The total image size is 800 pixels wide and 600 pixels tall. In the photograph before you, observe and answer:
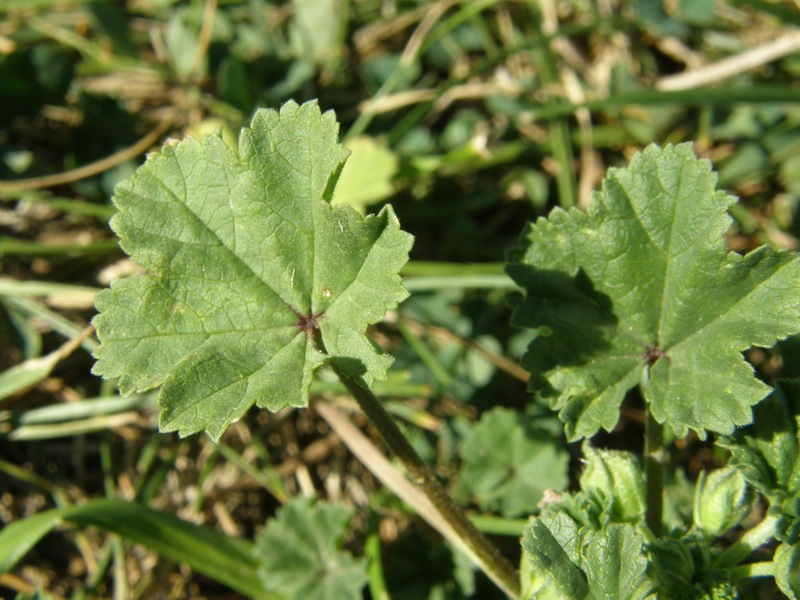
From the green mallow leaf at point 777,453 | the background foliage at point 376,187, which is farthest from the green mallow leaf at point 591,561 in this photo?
the background foliage at point 376,187

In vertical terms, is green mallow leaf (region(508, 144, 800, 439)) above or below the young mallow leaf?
below

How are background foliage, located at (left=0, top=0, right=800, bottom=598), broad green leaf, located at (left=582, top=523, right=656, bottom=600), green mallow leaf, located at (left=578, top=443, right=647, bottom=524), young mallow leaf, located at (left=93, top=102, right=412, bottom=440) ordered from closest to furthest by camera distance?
broad green leaf, located at (left=582, top=523, right=656, bottom=600), young mallow leaf, located at (left=93, top=102, right=412, bottom=440), green mallow leaf, located at (left=578, top=443, right=647, bottom=524), background foliage, located at (left=0, top=0, right=800, bottom=598)

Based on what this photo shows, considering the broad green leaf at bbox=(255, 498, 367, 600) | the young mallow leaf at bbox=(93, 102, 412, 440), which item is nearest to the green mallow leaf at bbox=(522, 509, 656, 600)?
the young mallow leaf at bbox=(93, 102, 412, 440)

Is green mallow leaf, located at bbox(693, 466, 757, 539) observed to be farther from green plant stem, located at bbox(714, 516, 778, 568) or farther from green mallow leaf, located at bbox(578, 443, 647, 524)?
green mallow leaf, located at bbox(578, 443, 647, 524)

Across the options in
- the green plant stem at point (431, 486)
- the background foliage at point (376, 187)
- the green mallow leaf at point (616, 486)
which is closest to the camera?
the green plant stem at point (431, 486)

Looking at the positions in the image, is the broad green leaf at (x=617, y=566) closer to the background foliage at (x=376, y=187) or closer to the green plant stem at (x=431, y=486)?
the green plant stem at (x=431, y=486)

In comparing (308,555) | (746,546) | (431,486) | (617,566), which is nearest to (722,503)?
(746,546)

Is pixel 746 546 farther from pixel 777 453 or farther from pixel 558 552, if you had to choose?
pixel 558 552
